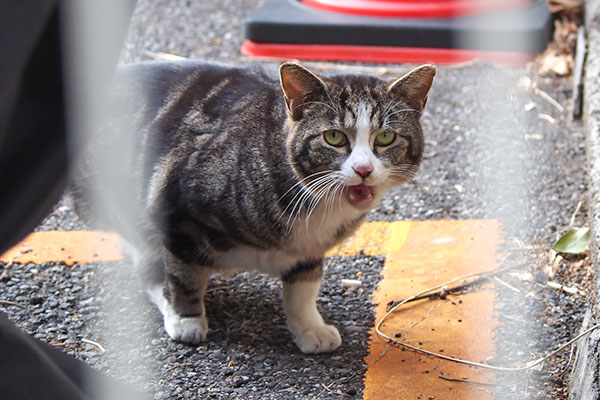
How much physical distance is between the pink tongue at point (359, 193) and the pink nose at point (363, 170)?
8cm

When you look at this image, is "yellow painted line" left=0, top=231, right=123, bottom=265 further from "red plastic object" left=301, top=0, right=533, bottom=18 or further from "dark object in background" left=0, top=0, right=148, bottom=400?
"red plastic object" left=301, top=0, right=533, bottom=18

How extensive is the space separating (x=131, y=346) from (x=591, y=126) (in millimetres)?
1623

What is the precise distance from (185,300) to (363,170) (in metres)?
0.61

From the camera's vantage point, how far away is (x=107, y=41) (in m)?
1.16

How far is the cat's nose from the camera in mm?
1804

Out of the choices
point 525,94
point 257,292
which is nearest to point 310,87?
point 257,292

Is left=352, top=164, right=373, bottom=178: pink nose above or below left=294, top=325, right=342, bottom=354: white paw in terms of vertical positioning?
above

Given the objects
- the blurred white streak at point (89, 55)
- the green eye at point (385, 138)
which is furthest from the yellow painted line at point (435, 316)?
the blurred white streak at point (89, 55)

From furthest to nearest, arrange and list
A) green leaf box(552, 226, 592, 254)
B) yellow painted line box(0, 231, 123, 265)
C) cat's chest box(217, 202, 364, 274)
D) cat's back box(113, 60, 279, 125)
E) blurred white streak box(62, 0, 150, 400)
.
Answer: yellow painted line box(0, 231, 123, 265) → green leaf box(552, 226, 592, 254) → cat's back box(113, 60, 279, 125) → cat's chest box(217, 202, 364, 274) → blurred white streak box(62, 0, 150, 400)

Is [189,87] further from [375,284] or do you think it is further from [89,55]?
[89,55]

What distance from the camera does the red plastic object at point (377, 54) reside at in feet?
11.8

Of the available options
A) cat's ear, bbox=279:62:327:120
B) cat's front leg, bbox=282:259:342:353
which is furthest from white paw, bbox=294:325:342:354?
cat's ear, bbox=279:62:327:120

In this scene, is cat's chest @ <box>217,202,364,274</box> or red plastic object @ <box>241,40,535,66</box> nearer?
cat's chest @ <box>217,202,364,274</box>

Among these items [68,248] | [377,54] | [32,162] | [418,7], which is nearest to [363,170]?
[32,162]
